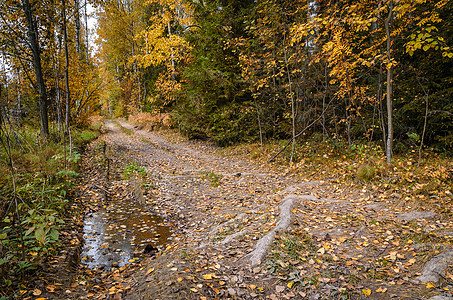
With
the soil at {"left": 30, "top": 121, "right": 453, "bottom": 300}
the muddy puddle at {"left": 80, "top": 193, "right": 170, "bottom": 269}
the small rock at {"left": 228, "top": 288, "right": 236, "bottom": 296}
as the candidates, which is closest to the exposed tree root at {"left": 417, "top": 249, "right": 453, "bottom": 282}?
the soil at {"left": 30, "top": 121, "right": 453, "bottom": 300}

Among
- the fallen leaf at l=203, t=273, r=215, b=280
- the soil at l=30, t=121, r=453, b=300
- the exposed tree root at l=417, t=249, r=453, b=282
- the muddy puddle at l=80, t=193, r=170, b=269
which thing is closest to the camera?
the exposed tree root at l=417, t=249, r=453, b=282

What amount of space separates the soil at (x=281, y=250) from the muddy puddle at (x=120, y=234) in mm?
160

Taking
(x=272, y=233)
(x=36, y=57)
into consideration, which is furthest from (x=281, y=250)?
(x=36, y=57)

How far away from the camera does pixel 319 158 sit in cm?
816

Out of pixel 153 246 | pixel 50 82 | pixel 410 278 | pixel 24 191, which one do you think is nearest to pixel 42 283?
pixel 153 246

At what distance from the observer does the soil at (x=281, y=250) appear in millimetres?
2822

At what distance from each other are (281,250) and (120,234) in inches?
139

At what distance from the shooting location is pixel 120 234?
495 centimetres

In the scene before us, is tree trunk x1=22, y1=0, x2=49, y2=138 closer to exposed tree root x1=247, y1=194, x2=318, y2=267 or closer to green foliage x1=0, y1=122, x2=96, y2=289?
green foliage x1=0, y1=122, x2=96, y2=289

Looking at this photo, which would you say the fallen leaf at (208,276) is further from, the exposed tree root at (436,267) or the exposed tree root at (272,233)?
the exposed tree root at (436,267)

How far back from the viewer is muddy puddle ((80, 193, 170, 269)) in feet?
13.5

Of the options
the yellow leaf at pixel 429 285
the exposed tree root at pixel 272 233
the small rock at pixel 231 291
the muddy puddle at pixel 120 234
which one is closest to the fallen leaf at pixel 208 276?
the small rock at pixel 231 291

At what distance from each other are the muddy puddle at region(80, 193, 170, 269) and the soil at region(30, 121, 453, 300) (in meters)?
0.16

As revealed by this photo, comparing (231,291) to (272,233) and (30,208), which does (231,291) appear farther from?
(30,208)
